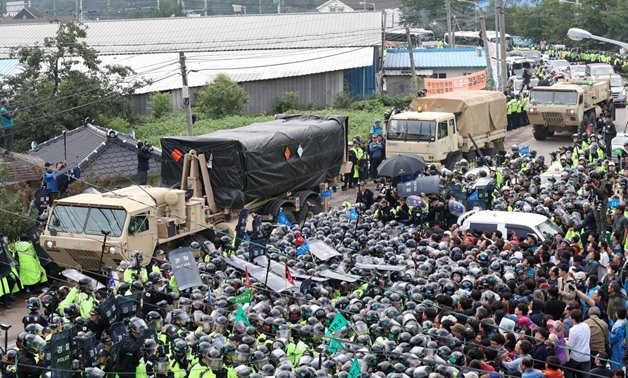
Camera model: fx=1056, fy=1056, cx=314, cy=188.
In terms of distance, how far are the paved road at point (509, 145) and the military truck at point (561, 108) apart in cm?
46

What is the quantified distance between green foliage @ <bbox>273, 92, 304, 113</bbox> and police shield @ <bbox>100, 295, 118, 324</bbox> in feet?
94.5

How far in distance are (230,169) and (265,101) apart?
23.0m

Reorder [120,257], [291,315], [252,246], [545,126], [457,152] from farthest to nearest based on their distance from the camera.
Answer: [545,126], [457,152], [120,257], [252,246], [291,315]

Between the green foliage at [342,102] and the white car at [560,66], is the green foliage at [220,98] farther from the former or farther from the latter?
the white car at [560,66]

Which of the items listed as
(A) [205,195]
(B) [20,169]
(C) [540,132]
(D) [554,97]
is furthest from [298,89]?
(A) [205,195]

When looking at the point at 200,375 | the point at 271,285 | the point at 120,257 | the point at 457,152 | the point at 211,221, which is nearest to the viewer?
the point at 200,375

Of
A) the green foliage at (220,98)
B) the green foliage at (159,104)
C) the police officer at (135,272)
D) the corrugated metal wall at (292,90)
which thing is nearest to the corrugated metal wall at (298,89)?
the corrugated metal wall at (292,90)

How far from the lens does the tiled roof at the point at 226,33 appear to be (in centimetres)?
5122

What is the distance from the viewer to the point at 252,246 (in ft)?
53.6

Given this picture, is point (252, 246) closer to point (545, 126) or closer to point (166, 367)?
point (166, 367)

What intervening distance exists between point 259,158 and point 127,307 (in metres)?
7.56

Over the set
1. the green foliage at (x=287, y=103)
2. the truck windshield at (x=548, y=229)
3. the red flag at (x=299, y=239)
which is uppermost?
the red flag at (x=299, y=239)

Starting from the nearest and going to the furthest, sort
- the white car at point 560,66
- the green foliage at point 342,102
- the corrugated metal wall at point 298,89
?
the corrugated metal wall at point 298,89
the green foliage at point 342,102
the white car at point 560,66

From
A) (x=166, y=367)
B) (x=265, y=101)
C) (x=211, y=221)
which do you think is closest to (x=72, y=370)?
(x=166, y=367)
